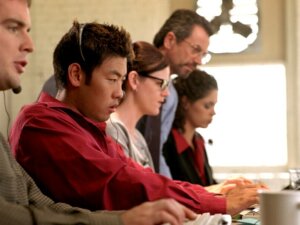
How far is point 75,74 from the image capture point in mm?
1731

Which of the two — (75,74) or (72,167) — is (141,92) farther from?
(72,167)

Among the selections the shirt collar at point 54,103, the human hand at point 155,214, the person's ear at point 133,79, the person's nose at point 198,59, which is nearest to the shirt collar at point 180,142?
the person's nose at point 198,59

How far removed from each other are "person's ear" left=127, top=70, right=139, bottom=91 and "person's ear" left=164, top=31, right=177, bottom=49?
0.95 m

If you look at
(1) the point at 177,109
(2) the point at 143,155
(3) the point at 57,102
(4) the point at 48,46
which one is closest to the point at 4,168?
(3) the point at 57,102

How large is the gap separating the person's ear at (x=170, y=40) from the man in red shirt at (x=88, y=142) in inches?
55.3

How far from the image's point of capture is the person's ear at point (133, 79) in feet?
7.46

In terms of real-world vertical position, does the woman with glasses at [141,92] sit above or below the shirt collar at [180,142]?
above

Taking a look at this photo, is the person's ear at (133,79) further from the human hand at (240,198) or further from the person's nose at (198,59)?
the person's nose at (198,59)

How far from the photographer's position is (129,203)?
5.10 feet

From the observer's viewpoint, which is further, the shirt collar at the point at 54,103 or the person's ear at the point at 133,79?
the person's ear at the point at 133,79

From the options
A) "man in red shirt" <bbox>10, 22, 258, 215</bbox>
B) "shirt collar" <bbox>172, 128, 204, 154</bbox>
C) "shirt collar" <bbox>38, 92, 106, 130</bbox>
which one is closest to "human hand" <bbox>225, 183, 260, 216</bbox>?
"man in red shirt" <bbox>10, 22, 258, 215</bbox>

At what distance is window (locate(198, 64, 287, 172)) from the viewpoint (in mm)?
4766

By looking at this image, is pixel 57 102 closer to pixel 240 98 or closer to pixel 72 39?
pixel 72 39

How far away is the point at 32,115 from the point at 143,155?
2.73 ft
